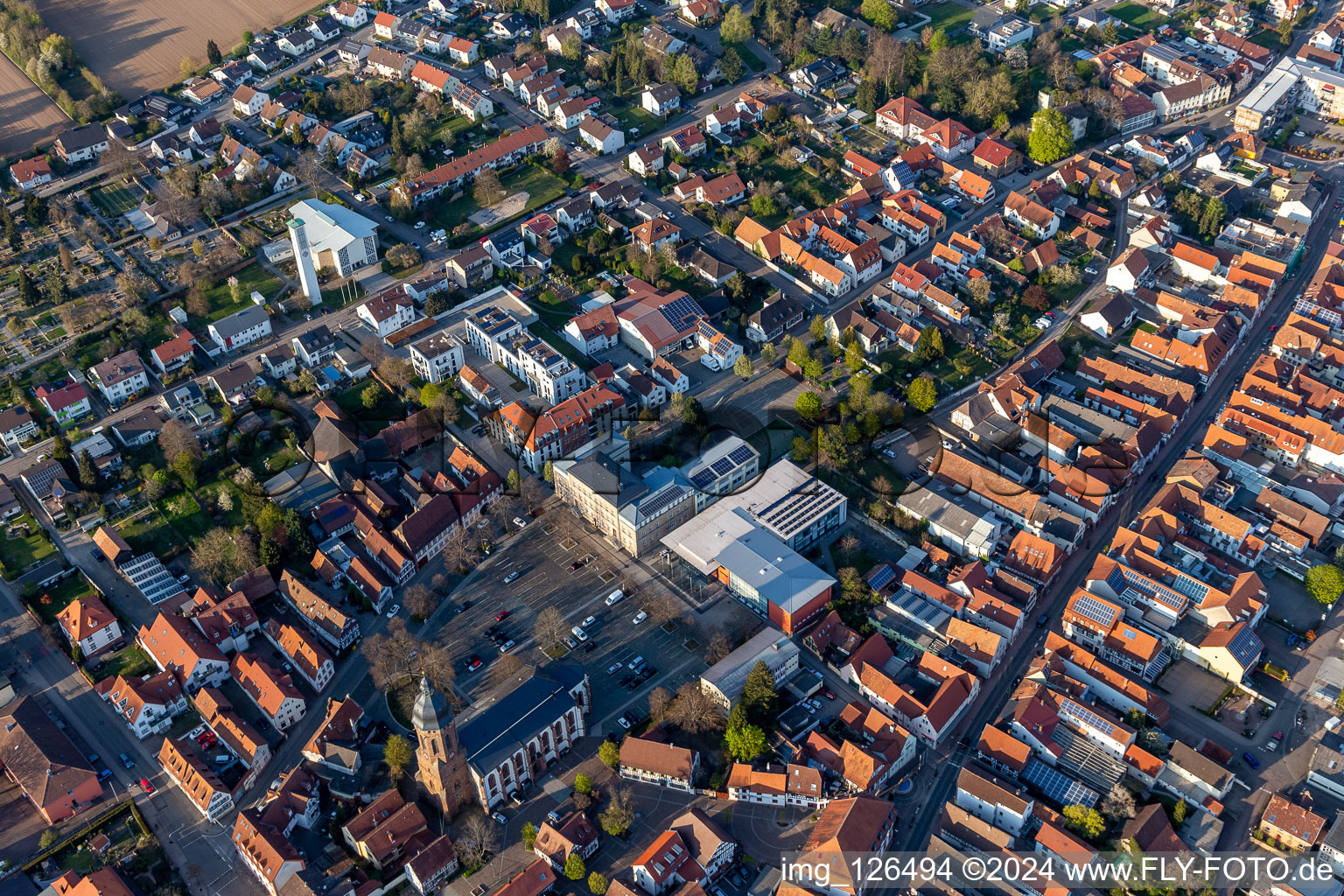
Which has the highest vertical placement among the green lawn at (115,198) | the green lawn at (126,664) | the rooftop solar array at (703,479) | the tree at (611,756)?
the green lawn at (115,198)

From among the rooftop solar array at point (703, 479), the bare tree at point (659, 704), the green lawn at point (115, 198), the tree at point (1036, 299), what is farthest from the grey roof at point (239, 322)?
the tree at point (1036, 299)

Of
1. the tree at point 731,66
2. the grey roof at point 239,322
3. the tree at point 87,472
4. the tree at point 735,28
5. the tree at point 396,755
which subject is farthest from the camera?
the tree at point 735,28

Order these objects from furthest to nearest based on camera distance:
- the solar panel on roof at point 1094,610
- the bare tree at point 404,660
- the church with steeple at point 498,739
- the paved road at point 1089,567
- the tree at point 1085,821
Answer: the solar panel on roof at point 1094,610 < the bare tree at point 404,660 < the paved road at point 1089,567 < the church with steeple at point 498,739 < the tree at point 1085,821

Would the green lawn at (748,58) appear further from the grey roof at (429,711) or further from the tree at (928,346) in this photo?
the grey roof at (429,711)

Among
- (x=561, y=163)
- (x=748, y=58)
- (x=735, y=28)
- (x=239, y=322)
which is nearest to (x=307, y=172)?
(x=239, y=322)

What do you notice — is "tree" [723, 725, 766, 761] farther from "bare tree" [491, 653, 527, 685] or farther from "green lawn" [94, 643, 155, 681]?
"green lawn" [94, 643, 155, 681]

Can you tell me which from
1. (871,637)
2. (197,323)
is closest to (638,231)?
(197,323)
